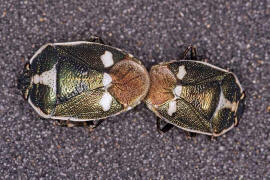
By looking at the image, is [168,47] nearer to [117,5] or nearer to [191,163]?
[117,5]

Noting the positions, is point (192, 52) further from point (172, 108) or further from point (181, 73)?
A: point (172, 108)

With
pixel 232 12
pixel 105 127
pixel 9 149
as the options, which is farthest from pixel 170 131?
pixel 9 149

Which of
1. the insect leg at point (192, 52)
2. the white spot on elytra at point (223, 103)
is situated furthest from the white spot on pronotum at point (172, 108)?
the insect leg at point (192, 52)

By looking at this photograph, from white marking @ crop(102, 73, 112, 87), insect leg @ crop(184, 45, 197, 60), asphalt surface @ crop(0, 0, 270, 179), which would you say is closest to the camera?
white marking @ crop(102, 73, 112, 87)

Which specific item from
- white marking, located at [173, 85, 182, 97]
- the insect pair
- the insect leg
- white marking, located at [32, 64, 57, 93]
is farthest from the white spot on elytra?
white marking, located at [32, 64, 57, 93]

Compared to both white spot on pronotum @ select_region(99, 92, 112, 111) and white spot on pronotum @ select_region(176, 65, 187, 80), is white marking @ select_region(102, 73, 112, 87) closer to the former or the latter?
white spot on pronotum @ select_region(99, 92, 112, 111)

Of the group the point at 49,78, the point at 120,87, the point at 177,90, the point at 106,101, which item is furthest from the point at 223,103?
the point at 49,78

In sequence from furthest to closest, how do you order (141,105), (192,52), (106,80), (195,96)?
(141,105)
(192,52)
(195,96)
(106,80)
